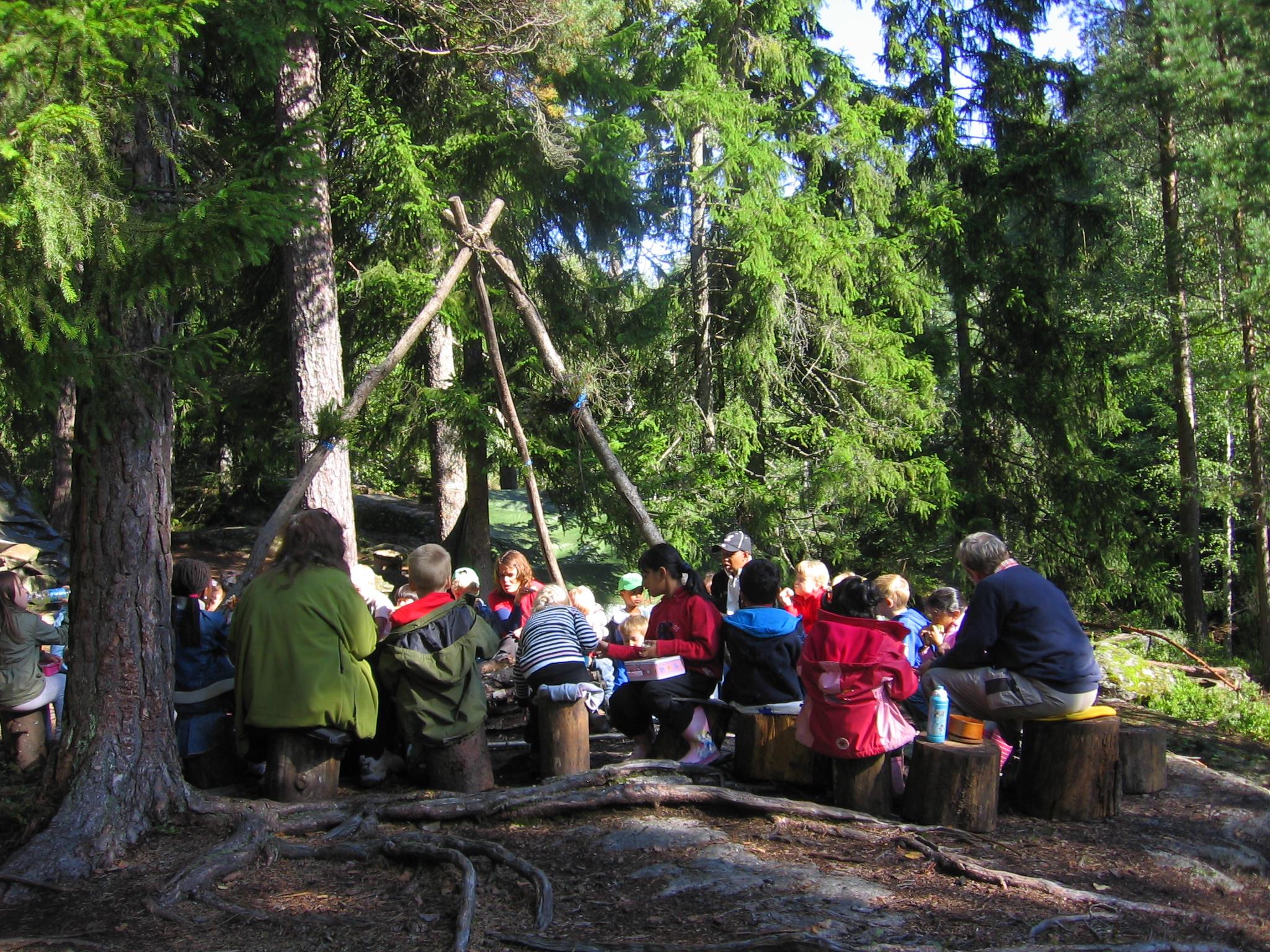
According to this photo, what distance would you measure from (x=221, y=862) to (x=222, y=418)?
938 centimetres

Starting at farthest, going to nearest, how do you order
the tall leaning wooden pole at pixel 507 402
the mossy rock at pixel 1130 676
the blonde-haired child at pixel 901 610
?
1. the mossy rock at pixel 1130 676
2. the tall leaning wooden pole at pixel 507 402
3. the blonde-haired child at pixel 901 610

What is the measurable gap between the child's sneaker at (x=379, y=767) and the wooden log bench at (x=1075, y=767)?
370 centimetres

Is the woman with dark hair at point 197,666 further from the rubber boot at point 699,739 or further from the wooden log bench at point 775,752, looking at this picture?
the wooden log bench at point 775,752

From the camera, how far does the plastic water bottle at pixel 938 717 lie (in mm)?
5598

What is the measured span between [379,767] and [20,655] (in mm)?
2442

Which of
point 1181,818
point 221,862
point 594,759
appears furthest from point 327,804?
point 1181,818

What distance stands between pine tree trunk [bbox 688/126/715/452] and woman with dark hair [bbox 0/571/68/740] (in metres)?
9.08

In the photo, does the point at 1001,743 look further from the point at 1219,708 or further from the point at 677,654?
the point at 1219,708

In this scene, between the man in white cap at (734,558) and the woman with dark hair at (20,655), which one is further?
the man in white cap at (734,558)

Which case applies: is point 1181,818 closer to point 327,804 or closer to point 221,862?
point 327,804

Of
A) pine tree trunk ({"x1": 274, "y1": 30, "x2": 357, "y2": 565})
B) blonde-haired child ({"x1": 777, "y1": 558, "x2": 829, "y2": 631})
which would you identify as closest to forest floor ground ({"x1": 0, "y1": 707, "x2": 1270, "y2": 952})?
blonde-haired child ({"x1": 777, "y1": 558, "x2": 829, "y2": 631})

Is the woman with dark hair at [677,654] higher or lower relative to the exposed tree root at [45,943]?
higher

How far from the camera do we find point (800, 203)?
14102mm

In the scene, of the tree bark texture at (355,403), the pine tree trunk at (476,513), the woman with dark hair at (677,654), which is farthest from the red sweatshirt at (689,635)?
the pine tree trunk at (476,513)
